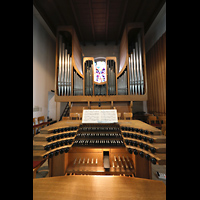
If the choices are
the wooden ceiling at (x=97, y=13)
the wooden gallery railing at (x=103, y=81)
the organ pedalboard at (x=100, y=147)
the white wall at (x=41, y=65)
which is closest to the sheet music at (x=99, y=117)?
the organ pedalboard at (x=100, y=147)

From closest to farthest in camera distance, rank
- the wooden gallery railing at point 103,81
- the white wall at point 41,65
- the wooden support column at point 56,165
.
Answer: the wooden support column at point 56,165 < the wooden gallery railing at point 103,81 < the white wall at point 41,65

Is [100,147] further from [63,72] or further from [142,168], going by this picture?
[63,72]

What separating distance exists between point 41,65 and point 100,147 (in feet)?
19.0

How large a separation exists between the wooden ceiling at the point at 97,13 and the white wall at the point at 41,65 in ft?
2.18

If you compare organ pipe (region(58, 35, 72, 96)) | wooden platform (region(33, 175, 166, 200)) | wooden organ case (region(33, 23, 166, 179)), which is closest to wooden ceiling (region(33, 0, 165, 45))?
wooden organ case (region(33, 23, 166, 179))

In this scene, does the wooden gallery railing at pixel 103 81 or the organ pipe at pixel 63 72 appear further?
the organ pipe at pixel 63 72

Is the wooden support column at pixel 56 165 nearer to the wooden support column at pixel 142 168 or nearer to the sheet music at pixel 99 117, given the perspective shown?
the sheet music at pixel 99 117

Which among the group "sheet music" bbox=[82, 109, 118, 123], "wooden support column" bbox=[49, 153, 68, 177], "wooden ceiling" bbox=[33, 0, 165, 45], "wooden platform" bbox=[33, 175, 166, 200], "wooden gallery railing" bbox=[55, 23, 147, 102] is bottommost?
"wooden support column" bbox=[49, 153, 68, 177]

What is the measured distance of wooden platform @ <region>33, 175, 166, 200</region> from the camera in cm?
111

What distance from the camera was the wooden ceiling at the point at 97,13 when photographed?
4.37 metres

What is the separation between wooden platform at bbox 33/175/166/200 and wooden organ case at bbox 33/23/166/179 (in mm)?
297

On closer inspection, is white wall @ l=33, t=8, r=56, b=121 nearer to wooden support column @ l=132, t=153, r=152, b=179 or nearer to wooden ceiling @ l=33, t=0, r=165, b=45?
wooden ceiling @ l=33, t=0, r=165, b=45

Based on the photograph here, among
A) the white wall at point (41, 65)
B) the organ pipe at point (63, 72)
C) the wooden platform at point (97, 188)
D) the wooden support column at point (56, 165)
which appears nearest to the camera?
the wooden platform at point (97, 188)
